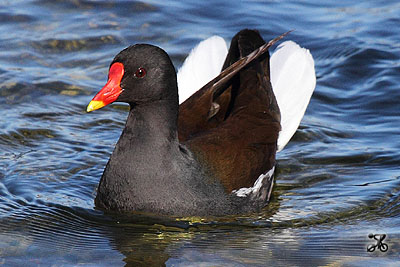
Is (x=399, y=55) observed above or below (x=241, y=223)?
above

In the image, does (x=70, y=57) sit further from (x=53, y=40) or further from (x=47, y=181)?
(x=47, y=181)

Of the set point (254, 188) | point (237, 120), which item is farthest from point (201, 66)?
point (254, 188)

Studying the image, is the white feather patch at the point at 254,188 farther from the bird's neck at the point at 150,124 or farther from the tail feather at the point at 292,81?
the tail feather at the point at 292,81

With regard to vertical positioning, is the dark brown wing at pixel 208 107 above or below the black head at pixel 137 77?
below

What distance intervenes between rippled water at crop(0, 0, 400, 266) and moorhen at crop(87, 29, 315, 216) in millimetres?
146

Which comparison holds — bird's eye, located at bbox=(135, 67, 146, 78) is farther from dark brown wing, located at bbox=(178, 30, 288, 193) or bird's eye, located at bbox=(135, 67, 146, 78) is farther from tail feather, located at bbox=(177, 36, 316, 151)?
tail feather, located at bbox=(177, 36, 316, 151)

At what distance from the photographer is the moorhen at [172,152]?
5617mm

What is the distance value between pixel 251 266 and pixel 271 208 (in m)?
1.21

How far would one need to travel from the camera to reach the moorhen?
18.4ft

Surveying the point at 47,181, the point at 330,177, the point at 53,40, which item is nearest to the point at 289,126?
the point at 330,177

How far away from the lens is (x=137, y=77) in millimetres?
5602

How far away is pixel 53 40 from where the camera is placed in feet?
31.1
